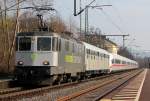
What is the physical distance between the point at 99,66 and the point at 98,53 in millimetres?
1489

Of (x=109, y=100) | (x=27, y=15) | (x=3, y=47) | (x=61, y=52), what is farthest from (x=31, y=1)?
(x=109, y=100)

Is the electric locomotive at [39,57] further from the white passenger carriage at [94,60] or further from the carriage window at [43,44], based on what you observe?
the white passenger carriage at [94,60]

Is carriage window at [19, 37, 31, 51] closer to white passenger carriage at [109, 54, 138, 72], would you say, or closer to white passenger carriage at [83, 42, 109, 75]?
white passenger carriage at [83, 42, 109, 75]

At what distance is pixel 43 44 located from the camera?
26.8 m

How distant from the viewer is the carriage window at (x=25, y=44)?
26.7 metres

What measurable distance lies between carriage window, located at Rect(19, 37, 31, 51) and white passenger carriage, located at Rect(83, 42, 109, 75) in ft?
39.5

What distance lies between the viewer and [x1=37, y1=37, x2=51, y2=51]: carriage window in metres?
26.6

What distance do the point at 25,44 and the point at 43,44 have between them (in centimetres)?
108

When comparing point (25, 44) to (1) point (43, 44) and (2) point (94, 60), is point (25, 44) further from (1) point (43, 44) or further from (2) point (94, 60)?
(2) point (94, 60)

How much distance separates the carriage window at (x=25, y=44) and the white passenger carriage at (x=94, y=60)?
1205cm

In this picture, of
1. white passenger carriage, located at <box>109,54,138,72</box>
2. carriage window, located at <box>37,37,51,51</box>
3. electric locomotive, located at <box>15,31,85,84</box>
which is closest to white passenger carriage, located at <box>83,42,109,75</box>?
white passenger carriage, located at <box>109,54,138,72</box>

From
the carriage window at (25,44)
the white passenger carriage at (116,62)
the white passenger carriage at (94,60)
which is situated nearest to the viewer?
the carriage window at (25,44)

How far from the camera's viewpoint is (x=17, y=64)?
26.4 metres

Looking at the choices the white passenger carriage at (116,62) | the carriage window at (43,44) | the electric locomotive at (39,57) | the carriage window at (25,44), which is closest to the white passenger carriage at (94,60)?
the white passenger carriage at (116,62)
